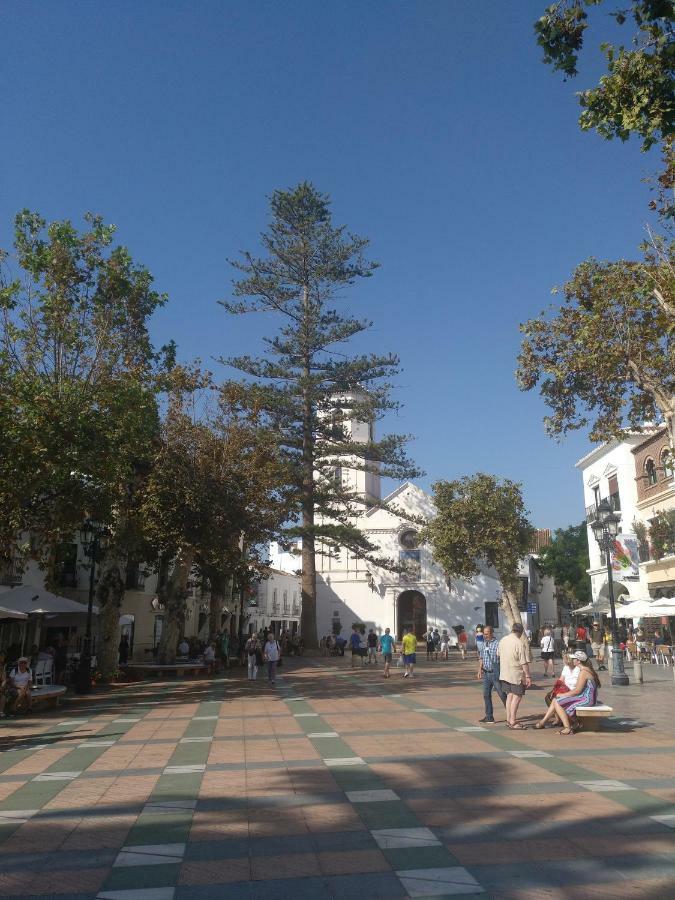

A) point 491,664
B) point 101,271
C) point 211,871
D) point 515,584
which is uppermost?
point 101,271

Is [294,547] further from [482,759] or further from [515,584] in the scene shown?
[482,759]

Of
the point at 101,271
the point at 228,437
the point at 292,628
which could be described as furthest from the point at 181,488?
the point at 292,628

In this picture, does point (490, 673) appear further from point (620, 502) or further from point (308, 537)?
point (620, 502)

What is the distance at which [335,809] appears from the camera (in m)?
6.46

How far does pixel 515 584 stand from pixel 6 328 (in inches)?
1130

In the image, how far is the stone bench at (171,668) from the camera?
2209cm

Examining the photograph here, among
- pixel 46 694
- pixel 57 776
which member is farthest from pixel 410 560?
pixel 57 776

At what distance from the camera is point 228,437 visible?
22906 mm

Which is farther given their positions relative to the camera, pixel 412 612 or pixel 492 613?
pixel 412 612

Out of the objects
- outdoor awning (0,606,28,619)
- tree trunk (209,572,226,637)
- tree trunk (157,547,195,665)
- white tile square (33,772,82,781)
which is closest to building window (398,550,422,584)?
tree trunk (209,572,226,637)

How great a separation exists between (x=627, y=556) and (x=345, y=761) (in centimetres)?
2855

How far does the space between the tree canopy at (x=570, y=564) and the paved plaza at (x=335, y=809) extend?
55021 mm

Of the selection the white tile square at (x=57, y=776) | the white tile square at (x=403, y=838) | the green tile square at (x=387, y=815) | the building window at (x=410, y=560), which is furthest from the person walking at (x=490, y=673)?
the building window at (x=410, y=560)

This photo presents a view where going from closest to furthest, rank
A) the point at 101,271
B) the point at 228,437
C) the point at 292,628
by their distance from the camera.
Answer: the point at 101,271, the point at 228,437, the point at 292,628
